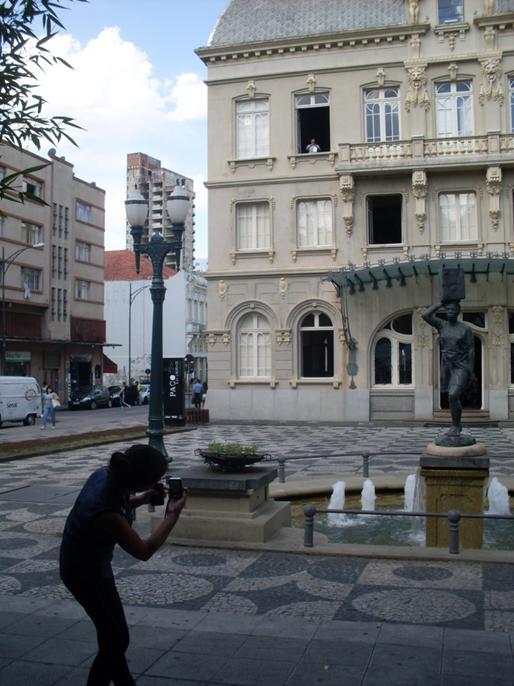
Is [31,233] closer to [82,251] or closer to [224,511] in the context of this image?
[82,251]

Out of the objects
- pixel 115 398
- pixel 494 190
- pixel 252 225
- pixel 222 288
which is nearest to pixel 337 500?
pixel 494 190

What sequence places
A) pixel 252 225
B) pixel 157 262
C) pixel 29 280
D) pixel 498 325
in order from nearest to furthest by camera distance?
pixel 157 262 < pixel 498 325 < pixel 252 225 < pixel 29 280

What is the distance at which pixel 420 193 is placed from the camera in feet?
96.1

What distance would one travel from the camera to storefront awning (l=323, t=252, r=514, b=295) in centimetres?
2653

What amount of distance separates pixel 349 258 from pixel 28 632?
25528 millimetres

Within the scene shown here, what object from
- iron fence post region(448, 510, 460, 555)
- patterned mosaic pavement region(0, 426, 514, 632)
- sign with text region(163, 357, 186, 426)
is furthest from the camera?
sign with text region(163, 357, 186, 426)

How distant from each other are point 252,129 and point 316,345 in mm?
9469

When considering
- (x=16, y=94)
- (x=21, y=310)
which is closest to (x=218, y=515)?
(x=16, y=94)

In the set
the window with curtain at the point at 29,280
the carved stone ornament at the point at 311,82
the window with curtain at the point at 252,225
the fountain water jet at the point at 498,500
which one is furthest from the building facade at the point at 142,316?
the fountain water jet at the point at 498,500

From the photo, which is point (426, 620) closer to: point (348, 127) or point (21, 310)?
point (348, 127)

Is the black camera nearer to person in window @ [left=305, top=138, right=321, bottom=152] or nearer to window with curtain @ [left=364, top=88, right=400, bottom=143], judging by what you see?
window with curtain @ [left=364, top=88, right=400, bottom=143]

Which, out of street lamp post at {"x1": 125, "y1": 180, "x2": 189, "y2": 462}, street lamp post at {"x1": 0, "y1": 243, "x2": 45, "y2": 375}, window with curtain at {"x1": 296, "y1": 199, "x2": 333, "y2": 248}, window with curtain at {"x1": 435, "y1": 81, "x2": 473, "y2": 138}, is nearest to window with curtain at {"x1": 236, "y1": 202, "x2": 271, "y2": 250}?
window with curtain at {"x1": 296, "y1": 199, "x2": 333, "y2": 248}

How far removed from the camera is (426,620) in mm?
6051

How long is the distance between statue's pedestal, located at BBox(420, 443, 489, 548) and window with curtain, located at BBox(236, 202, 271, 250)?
2310cm
